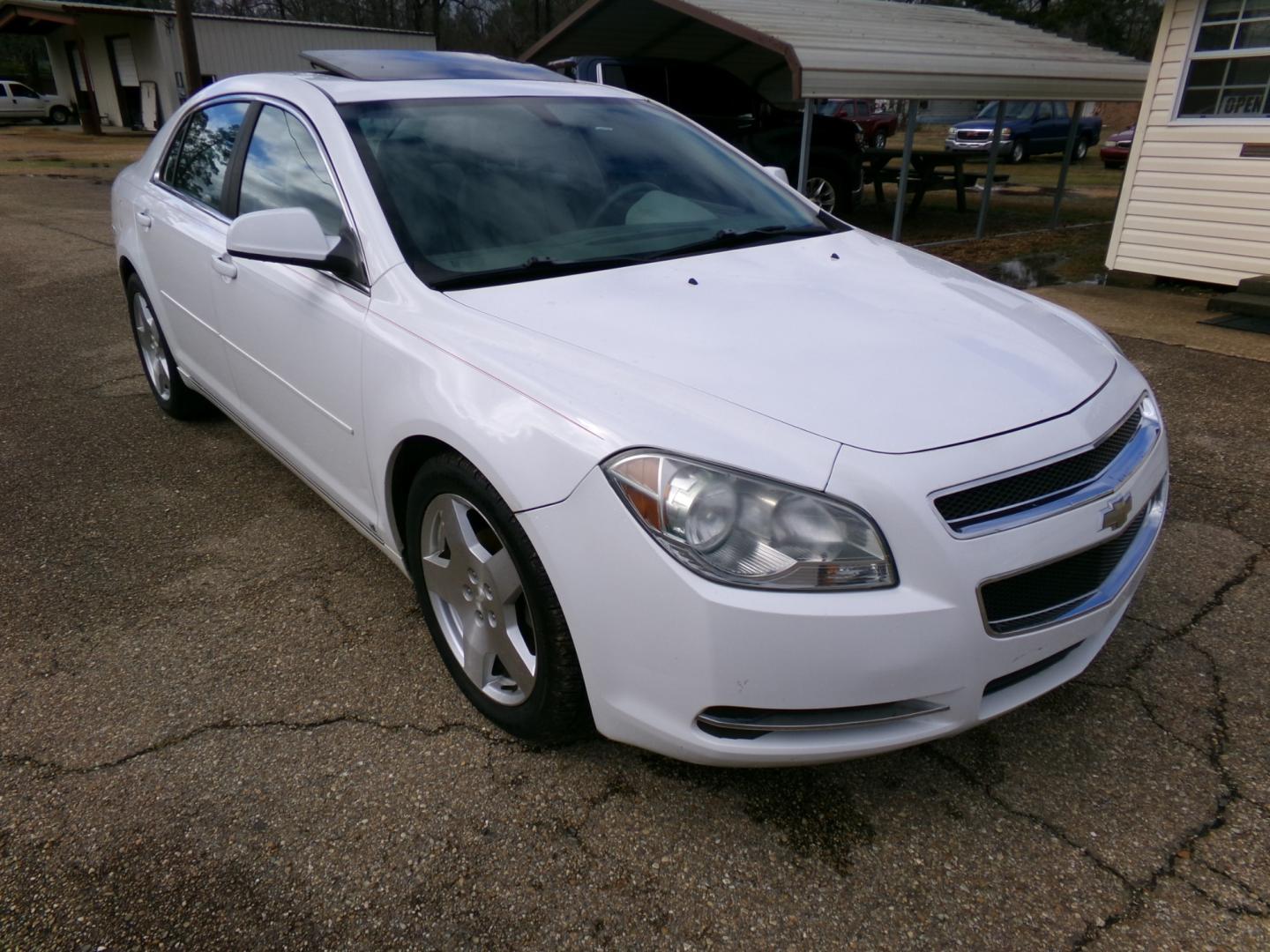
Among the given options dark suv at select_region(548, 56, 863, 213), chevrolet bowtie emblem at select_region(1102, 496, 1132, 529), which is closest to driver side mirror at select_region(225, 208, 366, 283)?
chevrolet bowtie emblem at select_region(1102, 496, 1132, 529)

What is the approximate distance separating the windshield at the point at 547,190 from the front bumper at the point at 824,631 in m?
1.01

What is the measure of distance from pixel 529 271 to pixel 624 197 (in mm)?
628

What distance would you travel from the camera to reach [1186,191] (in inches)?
300

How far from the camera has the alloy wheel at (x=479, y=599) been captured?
2158mm

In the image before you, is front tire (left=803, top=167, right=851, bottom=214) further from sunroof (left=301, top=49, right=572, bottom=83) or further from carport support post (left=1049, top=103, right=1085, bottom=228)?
sunroof (left=301, top=49, right=572, bottom=83)

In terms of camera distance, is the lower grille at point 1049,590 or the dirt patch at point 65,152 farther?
the dirt patch at point 65,152

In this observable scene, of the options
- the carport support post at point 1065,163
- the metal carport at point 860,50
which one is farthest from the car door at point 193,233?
the carport support post at point 1065,163

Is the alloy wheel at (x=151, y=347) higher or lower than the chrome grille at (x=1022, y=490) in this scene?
lower

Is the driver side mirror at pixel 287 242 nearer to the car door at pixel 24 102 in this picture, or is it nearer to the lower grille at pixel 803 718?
the lower grille at pixel 803 718

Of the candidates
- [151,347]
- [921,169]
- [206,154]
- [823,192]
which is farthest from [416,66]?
[921,169]

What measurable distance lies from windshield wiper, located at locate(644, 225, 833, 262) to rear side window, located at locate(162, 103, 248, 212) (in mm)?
1872

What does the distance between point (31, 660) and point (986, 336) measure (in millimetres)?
2938

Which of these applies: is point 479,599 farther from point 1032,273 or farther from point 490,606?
A: point 1032,273

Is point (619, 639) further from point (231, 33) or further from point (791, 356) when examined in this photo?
point (231, 33)
